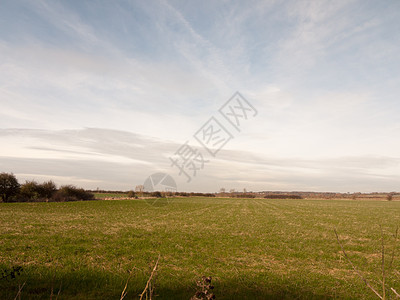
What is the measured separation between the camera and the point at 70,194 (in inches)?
2210

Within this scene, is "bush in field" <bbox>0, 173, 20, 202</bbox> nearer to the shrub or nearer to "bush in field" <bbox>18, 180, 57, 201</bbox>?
"bush in field" <bbox>18, 180, 57, 201</bbox>

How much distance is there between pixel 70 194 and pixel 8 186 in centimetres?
1202

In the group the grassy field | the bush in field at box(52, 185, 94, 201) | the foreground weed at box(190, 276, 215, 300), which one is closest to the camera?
the foreground weed at box(190, 276, 215, 300)

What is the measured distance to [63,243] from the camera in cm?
1310

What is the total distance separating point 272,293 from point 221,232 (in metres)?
10.8

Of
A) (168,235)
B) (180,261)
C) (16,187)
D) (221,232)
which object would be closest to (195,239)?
(168,235)

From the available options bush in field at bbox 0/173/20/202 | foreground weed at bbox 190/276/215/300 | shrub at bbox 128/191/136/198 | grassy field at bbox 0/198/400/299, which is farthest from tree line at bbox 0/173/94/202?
foreground weed at bbox 190/276/215/300

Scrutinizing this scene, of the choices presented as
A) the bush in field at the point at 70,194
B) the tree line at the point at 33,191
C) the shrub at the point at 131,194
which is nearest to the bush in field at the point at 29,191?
the tree line at the point at 33,191

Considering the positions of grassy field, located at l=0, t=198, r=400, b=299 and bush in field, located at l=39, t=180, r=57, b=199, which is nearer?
grassy field, located at l=0, t=198, r=400, b=299

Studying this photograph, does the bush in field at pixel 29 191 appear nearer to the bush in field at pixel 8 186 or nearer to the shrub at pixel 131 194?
the bush in field at pixel 8 186

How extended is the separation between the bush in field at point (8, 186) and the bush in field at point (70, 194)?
6.84 meters

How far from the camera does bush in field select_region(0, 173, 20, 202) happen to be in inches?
1799

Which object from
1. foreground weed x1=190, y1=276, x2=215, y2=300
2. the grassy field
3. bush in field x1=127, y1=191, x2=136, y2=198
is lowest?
the grassy field

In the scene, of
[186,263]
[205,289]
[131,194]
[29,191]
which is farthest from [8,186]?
[205,289]
